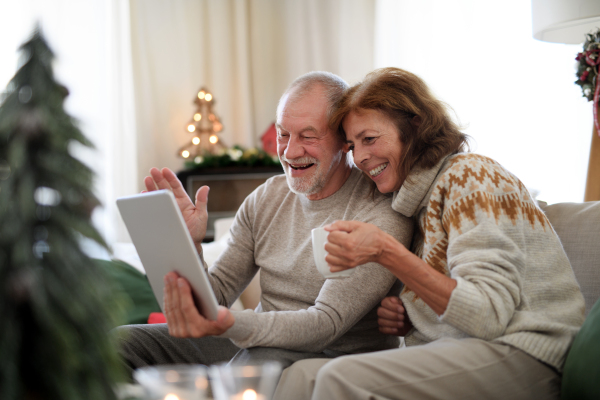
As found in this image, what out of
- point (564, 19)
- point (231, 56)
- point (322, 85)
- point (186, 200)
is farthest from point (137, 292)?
point (231, 56)

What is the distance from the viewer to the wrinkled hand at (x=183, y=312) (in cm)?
96

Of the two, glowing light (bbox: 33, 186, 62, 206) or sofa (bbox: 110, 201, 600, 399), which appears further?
sofa (bbox: 110, 201, 600, 399)

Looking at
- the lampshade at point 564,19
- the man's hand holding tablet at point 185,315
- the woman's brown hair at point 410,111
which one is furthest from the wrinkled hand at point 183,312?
the lampshade at point 564,19

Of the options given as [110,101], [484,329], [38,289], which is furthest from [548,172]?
[110,101]

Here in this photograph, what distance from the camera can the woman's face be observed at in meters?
1.34

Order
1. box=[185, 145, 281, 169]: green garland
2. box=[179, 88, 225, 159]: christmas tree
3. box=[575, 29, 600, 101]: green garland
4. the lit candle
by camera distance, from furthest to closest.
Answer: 1. box=[179, 88, 225, 159]: christmas tree
2. box=[185, 145, 281, 169]: green garland
3. box=[575, 29, 600, 101]: green garland
4. the lit candle

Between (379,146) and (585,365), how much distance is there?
2.21ft

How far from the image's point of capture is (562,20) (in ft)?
6.47

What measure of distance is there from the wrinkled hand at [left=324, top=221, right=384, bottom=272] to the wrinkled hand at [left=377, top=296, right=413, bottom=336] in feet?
0.84

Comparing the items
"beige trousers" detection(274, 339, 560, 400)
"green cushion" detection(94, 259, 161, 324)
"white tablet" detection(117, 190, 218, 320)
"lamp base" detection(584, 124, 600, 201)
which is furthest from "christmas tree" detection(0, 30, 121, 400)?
"lamp base" detection(584, 124, 600, 201)

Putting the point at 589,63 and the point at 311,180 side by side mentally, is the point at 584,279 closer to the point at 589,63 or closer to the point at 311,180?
the point at 311,180

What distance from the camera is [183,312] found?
966 millimetres

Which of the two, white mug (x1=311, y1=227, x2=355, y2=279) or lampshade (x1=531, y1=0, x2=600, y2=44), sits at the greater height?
lampshade (x1=531, y1=0, x2=600, y2=44)

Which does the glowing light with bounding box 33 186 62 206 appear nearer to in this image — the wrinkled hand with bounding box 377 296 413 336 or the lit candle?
the lit candle
